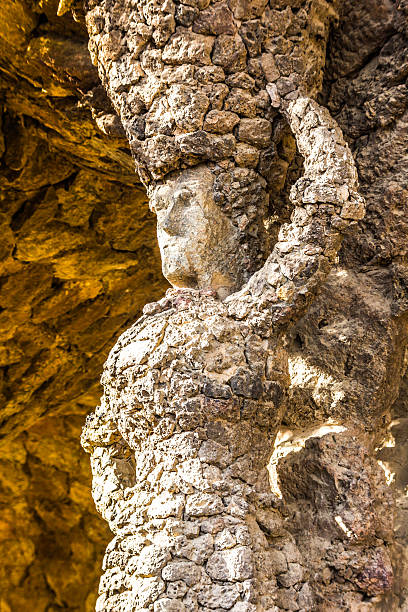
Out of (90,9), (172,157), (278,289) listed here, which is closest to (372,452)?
(278,289)

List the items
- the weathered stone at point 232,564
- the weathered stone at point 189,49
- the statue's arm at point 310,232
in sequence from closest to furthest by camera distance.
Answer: the weathered stone at point 232,564, the statue's arm at point 310,232, the weathered stone at point 189,49

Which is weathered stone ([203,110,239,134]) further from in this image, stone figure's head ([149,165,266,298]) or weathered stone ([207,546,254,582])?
weathered stone ([207,546,254,582])

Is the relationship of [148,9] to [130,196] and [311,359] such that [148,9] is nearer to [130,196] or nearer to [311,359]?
[311,359]

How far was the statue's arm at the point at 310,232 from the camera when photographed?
141 cm

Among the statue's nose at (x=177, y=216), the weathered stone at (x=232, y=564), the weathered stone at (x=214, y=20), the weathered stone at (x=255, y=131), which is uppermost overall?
the weathered stone at (x=214, y=20)

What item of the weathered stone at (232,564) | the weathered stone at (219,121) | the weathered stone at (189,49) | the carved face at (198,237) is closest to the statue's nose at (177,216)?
the carved face at (198,237)

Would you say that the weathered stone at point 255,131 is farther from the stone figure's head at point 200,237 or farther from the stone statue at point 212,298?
the stone figure's head at point 200,237

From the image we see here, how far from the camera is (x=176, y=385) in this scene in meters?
1.37

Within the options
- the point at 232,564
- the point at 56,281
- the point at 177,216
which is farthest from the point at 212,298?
the point at 56,281

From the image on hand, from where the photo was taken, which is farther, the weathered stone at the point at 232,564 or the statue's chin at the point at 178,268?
the statue's chin at the point at 178,268

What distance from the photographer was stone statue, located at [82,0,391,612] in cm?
A: 131

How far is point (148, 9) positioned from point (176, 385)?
0.90 metres

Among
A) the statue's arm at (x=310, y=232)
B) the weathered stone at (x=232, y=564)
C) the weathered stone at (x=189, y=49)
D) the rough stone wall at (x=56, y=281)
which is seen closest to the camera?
the weathered stone at (x=232, y=564)

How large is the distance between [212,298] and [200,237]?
15 cm
